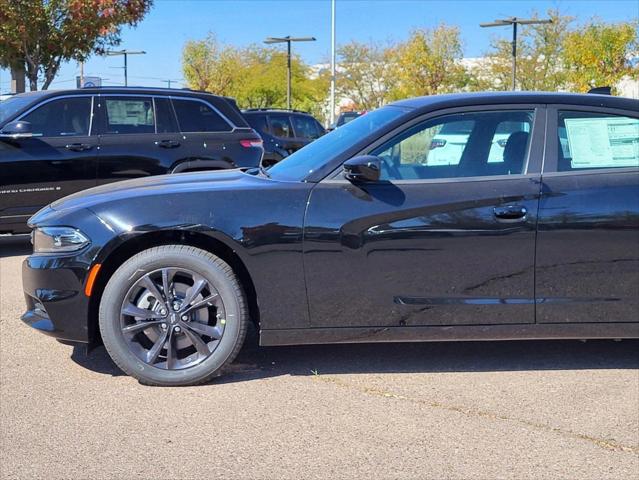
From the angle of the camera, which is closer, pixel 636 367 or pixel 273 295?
pixel 273 295

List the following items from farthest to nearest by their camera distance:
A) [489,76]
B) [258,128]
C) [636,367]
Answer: [489,76] < [258,128] < [636,367]

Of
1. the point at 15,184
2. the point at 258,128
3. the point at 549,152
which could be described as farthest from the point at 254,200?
the point at 258,128

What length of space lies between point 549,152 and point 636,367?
145 centimetres

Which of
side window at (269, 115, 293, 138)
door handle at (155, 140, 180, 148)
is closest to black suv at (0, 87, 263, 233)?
door handle at (155, 140, 180, 148)

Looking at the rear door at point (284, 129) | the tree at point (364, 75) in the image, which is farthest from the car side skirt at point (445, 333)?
the tree at point (364, 75)

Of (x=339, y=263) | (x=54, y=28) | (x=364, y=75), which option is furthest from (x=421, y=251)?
(x=364, y=75)

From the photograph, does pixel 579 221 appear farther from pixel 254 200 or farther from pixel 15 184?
pixel 15 184

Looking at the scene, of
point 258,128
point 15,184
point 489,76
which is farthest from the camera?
point 489,76

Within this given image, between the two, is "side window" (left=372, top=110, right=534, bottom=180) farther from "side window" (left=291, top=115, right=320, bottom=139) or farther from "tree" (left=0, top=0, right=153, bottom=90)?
"tree" (left=0, top=0, right=153, bottom=90)

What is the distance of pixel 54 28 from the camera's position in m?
17.2

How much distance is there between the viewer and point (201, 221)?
169 inches

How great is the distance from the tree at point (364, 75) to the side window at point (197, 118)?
39.8m

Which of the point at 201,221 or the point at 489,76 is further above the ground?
the point at 489,76

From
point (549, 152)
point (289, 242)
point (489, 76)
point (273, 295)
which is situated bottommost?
point (273, 295)
